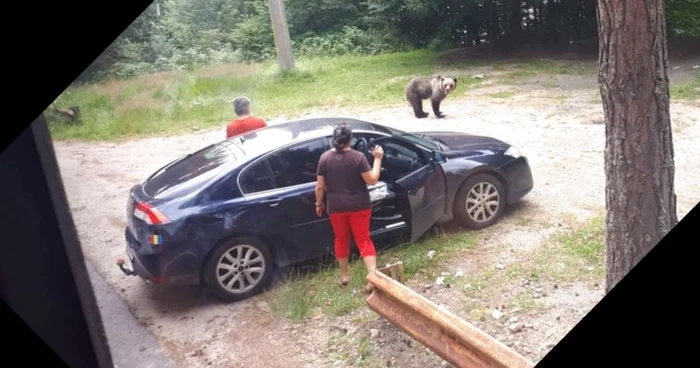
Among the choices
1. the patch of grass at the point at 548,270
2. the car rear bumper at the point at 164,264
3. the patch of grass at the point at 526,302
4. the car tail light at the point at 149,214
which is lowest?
the patch of grass at the point at 526,302

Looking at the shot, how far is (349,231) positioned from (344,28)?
843mm

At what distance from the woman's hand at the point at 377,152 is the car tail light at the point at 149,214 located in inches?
36.4

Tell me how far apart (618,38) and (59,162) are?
1518 mm

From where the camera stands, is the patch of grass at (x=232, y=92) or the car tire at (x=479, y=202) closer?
the patch of grass at (x=232, y=92)

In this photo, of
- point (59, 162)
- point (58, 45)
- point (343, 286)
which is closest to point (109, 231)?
point (59, 162)

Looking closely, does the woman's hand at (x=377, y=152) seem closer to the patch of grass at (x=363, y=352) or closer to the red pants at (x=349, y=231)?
the red pants at (x=349, y=231)

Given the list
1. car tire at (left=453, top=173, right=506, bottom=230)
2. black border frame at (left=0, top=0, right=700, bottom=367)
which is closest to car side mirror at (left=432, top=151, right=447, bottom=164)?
car tire at (left=453, top=173, right=506, bottom=230)

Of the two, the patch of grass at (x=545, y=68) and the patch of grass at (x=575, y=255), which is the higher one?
the patch of grass at (x=545, y=68)

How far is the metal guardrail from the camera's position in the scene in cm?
181

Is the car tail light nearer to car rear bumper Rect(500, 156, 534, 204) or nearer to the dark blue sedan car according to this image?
the dark blue sedan car

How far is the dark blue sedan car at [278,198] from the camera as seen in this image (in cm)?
232

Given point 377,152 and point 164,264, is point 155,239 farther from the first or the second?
point 377,152

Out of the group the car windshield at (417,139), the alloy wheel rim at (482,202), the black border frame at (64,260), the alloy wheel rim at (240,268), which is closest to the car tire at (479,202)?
the alloy wheel rim at (482,202)

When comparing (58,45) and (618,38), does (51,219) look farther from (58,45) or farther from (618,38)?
(618,38)
